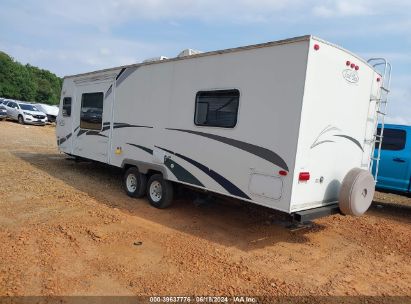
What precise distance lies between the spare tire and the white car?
22.9 m

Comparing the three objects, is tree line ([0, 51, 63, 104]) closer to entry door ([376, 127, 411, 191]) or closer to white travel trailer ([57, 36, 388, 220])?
white travel trailer ([57, 36, 388, 220])

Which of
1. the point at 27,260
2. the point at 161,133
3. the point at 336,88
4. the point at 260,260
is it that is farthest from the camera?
the point at 161,133

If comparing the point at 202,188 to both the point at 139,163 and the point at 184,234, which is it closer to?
the point at 184,234

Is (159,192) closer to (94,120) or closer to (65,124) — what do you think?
(94,120)

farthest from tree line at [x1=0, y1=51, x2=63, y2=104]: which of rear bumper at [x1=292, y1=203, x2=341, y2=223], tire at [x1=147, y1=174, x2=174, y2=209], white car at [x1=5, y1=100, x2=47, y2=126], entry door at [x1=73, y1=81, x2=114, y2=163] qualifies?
rear bumper at [x1=292, y1=203, x2=341, y2=223]

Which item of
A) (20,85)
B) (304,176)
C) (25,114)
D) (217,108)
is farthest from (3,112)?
(20,85)

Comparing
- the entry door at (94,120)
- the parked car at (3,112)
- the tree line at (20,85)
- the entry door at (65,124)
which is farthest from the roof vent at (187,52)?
the tree line at (20,85)

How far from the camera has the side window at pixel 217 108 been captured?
6023 mm

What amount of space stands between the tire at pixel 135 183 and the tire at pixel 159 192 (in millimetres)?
203

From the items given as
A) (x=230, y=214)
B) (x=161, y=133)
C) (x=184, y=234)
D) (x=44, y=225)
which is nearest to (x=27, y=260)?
(x=44, y=225)

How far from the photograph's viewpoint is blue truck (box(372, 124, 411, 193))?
8.52 metres

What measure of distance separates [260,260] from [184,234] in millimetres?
1408

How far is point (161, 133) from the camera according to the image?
7297 millimetres

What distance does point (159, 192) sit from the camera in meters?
7.50
